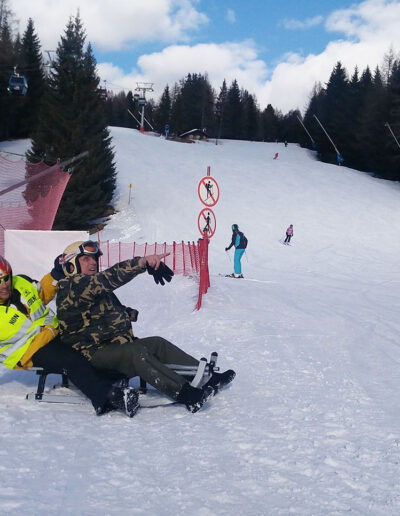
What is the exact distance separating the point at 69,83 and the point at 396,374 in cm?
2622

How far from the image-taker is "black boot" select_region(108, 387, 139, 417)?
4051 mm

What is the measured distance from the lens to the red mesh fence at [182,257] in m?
9.46

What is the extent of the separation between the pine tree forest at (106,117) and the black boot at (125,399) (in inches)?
613

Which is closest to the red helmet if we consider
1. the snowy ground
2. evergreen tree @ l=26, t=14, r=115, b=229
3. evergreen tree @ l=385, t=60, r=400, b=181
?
the snowy ground

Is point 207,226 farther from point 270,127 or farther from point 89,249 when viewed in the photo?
point 270,127

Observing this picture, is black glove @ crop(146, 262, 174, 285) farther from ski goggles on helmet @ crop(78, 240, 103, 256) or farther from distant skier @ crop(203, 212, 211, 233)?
distant skier @ crop(203, 212, 211, 233)

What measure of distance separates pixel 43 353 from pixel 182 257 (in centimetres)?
1187

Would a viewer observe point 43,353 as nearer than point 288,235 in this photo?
Yes

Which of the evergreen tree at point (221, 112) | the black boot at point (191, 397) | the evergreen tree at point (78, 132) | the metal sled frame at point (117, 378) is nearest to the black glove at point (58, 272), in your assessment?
the metal sled frame at point (117, 378)

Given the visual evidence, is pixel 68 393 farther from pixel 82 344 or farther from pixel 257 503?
pixel 257 503

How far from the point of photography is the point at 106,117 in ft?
94.7

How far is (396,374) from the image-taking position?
18.9 ft

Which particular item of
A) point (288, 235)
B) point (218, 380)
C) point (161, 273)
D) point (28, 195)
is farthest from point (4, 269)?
point (288, 235)

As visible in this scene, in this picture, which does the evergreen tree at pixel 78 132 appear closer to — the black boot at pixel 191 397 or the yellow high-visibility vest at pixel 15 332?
the yellow high-visibility vest at pixel 15 332
